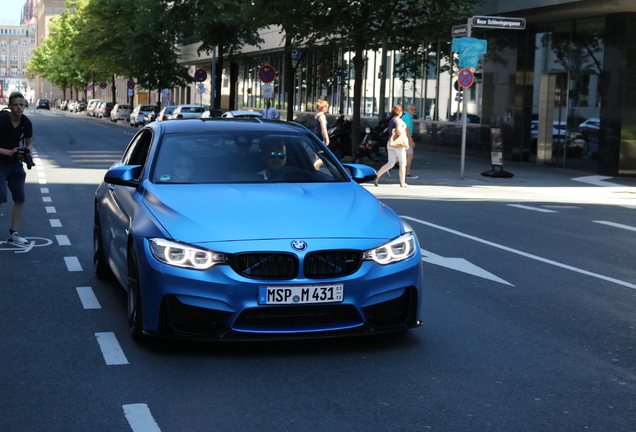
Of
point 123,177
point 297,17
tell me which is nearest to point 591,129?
point 297,17

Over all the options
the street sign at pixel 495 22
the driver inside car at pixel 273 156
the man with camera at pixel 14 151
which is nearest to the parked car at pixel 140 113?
the street sign at pixel 495 22

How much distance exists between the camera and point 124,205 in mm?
7492

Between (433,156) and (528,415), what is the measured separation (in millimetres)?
30004

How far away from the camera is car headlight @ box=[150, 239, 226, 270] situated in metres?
5.97

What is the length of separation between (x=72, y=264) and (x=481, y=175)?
17.2 meters

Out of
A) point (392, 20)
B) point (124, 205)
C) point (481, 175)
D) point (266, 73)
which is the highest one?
point (392, 20)

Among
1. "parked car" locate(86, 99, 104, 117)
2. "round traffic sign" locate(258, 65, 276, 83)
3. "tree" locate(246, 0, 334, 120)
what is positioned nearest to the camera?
"tree" locate(246, 0, 334, 120)

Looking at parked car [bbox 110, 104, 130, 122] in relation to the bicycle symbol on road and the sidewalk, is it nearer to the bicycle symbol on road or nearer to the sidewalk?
the sidewalk

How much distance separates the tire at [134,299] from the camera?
6.35 m

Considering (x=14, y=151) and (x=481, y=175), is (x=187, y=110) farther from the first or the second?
(x=14, y=151)

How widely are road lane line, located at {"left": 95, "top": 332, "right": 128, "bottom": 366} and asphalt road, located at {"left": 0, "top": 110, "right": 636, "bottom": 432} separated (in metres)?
0.01

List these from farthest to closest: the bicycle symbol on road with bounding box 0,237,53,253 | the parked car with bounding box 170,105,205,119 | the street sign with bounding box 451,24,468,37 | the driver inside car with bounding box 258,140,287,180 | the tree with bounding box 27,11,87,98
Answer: the tree with bounding box 27,11,87,98, the parked car with bounding box 170,105,205,119, the street sign with bounding box 451,24,468,37, the bicycle symbol on road with bounding box 0,237,53,253, the driver inside car with bounding box 258,140,287,180

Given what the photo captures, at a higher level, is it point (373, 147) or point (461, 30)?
point (461, 30)

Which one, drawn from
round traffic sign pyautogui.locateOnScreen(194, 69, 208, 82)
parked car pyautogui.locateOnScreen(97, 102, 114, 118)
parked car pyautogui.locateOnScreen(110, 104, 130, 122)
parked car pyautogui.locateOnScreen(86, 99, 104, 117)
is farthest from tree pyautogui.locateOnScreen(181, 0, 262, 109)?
parked car pyautogui.locateOnScreen(86, 99, 104, 117)
